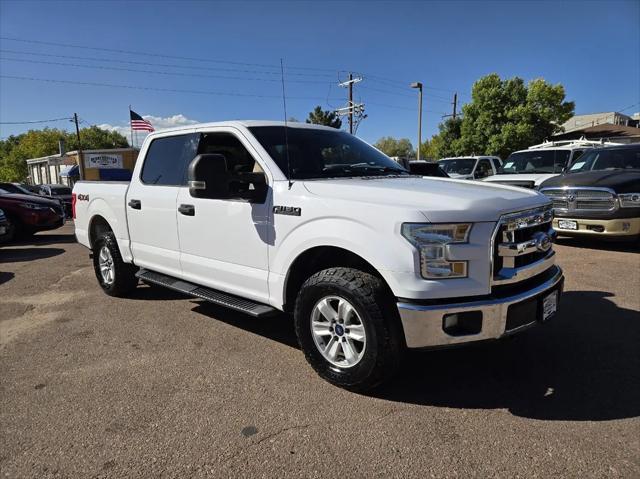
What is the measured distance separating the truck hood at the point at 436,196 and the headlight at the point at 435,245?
6cm

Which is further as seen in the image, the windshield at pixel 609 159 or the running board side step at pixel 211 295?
the windshield at pixel 609 159

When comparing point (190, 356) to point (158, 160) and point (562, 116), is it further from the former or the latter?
point (562, 116)

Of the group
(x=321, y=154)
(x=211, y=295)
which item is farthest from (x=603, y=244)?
(x=211, y=295)

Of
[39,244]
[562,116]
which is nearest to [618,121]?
[562,116]

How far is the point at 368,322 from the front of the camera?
9.32 feet

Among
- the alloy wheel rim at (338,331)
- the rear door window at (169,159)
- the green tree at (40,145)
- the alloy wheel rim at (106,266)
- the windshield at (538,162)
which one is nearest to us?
the alloy wheel rim at (338,331)

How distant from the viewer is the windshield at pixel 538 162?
1125cm

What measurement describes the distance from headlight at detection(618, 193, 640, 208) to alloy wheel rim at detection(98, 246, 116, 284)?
7595 mm

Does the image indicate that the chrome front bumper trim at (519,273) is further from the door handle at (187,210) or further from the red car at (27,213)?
the red car at (27,213)

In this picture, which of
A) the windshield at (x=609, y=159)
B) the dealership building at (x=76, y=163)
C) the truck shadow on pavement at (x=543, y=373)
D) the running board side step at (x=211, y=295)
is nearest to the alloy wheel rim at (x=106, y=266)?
the running board side step at (x=211, y=295)

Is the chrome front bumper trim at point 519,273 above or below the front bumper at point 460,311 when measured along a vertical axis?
above

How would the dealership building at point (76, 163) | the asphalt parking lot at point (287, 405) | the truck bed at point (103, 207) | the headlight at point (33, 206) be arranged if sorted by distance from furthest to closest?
the dealership building at point (76, 163) → the headlight at point (33, 206) → the truck bed at point (103, 207) → the asphalt parking lot at point (287, 405)

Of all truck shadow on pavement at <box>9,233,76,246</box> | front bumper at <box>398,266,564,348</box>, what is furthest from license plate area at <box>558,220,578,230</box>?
truck shadow on pavement at <box>9,233,76,246</box>

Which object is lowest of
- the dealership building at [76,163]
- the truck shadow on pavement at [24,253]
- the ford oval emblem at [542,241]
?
the truck shadow on pavement at [24,253]
